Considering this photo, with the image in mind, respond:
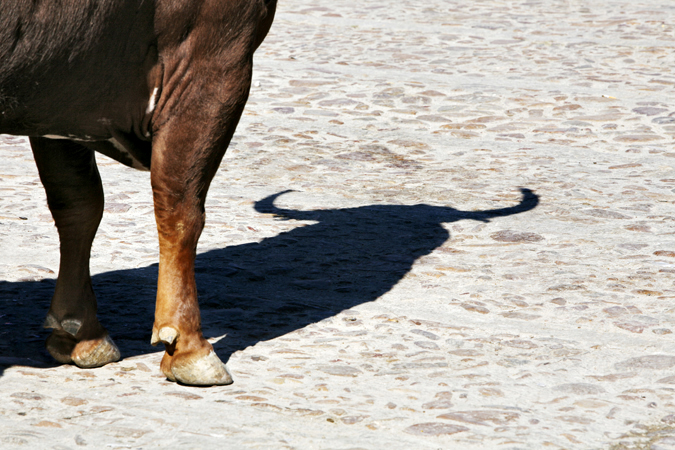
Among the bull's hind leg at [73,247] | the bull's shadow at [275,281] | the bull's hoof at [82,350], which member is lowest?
the bull's shadow at [275,281]

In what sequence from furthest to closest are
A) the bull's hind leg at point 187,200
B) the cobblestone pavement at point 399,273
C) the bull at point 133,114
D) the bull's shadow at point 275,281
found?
the bull's shadow at point 275,281 < the bull's hind leg at point 187,200 < the cobblestone pavement at point 399,273 < the bull at point 133,114

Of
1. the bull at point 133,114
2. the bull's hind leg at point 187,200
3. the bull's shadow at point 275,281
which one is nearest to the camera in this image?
the bull at point 133,114

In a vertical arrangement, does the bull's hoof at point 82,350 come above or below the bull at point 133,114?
below

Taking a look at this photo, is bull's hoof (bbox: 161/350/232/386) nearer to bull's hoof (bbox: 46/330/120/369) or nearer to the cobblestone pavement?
the cobblestone pavement

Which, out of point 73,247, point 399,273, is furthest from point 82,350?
point 399,273

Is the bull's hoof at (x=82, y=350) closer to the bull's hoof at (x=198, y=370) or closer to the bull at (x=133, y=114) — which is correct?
the bull at (x=133, y=114)

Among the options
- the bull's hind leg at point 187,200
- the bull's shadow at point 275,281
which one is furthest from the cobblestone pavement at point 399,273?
the bull's hind leg at point 187,200

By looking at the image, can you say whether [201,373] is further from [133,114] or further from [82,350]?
[133,114]

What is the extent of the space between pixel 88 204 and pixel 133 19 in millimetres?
1074

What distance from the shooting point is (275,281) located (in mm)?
5590

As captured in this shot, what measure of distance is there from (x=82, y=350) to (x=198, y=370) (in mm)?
600

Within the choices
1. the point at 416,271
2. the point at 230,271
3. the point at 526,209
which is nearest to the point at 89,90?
the point at 230,271

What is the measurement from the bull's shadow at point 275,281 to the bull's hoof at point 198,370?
40 cm

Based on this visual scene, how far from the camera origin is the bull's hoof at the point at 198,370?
4.09 meters
